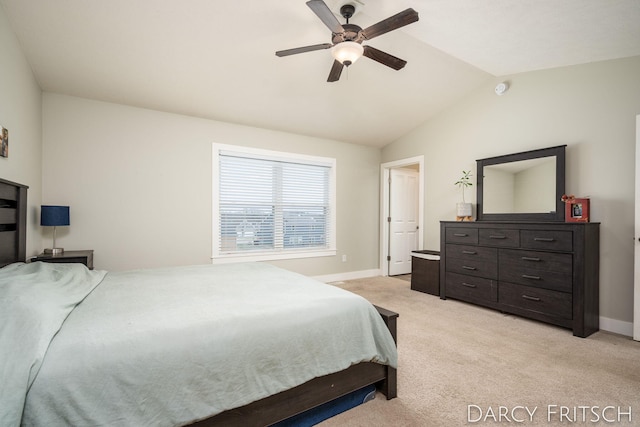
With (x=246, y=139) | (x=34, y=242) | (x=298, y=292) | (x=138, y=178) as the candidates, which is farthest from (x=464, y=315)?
(x=34, y=242)

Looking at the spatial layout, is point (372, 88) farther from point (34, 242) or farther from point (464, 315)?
point (34, 242)

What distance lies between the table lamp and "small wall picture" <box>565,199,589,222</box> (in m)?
5.13

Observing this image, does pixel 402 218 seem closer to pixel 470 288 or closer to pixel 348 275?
pixel 348 275

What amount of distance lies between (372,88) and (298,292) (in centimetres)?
301

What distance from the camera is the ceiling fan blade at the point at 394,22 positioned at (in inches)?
76.5

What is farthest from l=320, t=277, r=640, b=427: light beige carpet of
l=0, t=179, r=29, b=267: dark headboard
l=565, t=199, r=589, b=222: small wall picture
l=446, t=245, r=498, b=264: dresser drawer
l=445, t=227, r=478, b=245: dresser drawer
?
l=0, t=179, r=29, b=267: dark headboard

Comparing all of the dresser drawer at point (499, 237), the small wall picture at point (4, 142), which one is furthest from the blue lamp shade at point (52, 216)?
the dresser drawer at point (499, 237)

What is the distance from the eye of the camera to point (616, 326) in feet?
9.68

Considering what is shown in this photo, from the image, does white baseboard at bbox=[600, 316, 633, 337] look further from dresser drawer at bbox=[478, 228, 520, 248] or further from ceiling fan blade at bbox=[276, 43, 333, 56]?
ceiling fan blade at bbox=[276, 43, 333, 56]

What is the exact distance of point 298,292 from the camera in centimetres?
191

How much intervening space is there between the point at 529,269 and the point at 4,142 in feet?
15.9

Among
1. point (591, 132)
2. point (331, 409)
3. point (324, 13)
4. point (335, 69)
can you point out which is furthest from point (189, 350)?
point (591, 132)

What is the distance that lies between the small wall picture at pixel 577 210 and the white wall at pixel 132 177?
3715mm

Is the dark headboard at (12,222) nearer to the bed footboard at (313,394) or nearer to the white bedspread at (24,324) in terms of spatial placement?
the white bedspread at (24,324)
